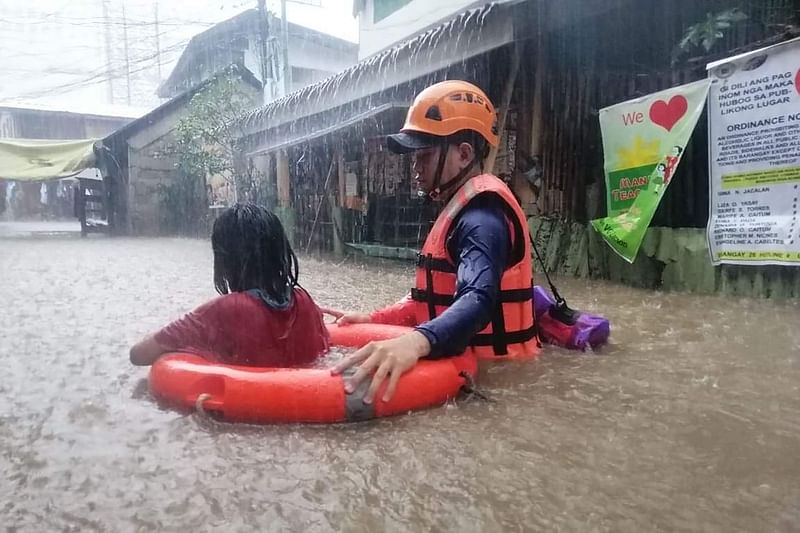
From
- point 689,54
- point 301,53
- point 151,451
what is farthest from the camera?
point 301,53

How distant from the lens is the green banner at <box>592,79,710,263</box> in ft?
17.4

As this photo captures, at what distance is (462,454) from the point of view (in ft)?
6.26

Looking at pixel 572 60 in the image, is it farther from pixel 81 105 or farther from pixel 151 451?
pixel 81 105

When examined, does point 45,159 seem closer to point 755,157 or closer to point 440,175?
point 440,175

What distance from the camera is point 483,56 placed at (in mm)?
6797

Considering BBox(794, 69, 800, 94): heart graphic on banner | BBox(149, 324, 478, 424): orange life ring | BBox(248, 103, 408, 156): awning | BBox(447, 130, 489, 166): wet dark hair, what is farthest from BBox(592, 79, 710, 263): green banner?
BBox(149, 324, 478, 424): orange life ring

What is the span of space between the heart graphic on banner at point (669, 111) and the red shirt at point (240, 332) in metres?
4.16

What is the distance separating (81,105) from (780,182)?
31.2 meters

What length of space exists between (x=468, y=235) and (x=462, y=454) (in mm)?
930

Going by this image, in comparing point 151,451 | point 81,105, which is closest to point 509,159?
point 151,451

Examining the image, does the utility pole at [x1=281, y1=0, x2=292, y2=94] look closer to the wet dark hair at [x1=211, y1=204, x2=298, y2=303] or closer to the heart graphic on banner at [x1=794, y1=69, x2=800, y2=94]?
the heart graphic on banner at [x1=794, y1=69, x2=800, y2=94]

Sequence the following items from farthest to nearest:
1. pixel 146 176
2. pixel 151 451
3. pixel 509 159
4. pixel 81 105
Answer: pixel 81 105 → pixel 146 176 → pixel 509 159 → pixel 151 451

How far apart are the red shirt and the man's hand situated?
51 centimetres

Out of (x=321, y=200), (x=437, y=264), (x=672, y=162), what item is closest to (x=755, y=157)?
(x=672, y=162)
